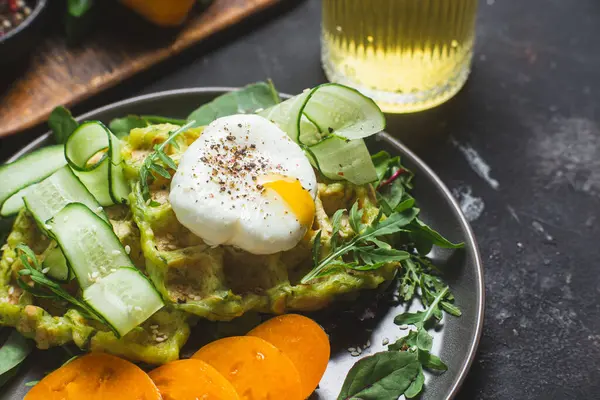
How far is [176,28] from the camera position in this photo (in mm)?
3738

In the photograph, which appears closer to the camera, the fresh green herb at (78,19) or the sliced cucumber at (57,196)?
the sliced cucumber at (57,196)

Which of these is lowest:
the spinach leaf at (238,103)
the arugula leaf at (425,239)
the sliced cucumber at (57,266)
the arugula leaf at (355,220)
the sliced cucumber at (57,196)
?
the arugula leaf at (425,239)

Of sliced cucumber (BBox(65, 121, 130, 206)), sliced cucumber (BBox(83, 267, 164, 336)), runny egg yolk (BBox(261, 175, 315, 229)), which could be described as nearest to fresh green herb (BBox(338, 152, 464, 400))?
runny egg yolk (BBox(261, 175, 315, 229))

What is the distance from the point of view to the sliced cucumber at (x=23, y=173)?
2.60 m

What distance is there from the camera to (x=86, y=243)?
2293 millimetres

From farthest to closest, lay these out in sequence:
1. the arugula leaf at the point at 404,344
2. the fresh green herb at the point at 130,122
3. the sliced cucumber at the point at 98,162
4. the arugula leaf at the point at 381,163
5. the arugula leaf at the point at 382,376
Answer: the fresh green herb at the point at 130,122 < the arugula leaf at the point at 381,163 < the sliced cucumber at the point at 98,162 < the arugula leaf at the point at 404,344 < the arugula leaf at the point at 382,376

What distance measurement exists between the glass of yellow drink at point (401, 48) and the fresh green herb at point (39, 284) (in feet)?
5.28

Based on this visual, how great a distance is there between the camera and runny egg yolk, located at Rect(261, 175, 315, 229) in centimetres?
236

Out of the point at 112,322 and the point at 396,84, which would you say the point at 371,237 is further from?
the point at 396,84

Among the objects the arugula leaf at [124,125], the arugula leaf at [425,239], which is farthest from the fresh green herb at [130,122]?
the arugula leaf at [425,239]

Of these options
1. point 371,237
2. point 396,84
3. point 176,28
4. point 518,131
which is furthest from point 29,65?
point 518,131

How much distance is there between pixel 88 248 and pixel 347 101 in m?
1.00

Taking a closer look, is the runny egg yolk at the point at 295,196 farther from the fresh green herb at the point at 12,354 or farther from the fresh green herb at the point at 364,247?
the fresh green herb at the point at 12,354

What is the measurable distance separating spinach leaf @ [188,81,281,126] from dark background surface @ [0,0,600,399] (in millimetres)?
621
